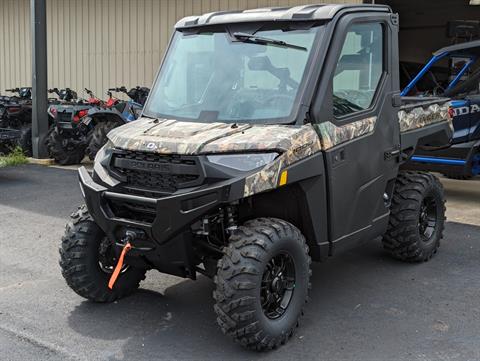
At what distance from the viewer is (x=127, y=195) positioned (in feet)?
12.6

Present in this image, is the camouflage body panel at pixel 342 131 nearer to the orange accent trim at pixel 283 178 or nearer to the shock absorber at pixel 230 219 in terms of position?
the orange accent trim at pixel 283 178

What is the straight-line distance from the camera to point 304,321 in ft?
14.0

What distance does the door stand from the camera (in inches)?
163

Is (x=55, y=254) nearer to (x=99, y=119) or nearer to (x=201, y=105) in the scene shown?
(x=201, y=105)

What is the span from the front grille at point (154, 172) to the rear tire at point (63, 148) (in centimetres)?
819

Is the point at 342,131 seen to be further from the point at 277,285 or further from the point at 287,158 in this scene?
the point at 277,285

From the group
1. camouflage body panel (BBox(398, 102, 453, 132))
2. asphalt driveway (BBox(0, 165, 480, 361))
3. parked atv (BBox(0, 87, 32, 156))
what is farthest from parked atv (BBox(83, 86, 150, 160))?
camouflage body panel (BBox(398, 102, 453, 132))

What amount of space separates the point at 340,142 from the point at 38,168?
29.1ft

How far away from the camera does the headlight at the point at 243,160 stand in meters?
3.65

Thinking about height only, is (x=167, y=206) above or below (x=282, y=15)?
below

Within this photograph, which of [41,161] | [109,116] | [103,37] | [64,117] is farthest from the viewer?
[103,37]

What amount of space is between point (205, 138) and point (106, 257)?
54.6 inches

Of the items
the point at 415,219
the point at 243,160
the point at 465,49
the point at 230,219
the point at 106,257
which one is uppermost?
the point at 465,49

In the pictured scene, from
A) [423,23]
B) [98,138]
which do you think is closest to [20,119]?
[98,138]
